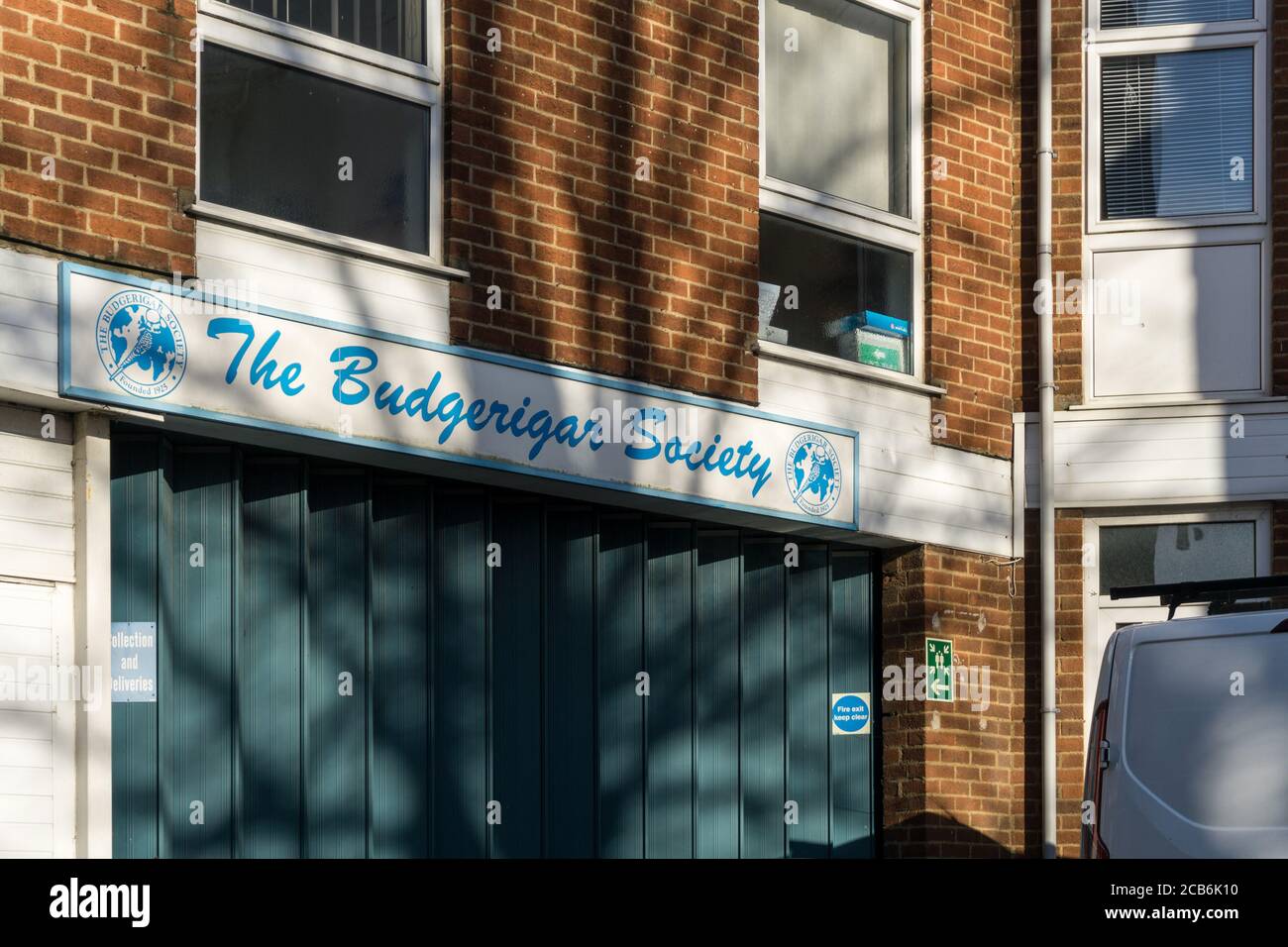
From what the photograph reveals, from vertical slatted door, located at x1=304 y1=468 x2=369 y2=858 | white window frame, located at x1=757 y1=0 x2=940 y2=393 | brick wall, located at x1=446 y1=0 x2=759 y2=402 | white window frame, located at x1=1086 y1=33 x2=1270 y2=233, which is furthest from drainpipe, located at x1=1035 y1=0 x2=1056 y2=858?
vertical slatted door, located at x1=304 y1=468 x2=369 y2=858

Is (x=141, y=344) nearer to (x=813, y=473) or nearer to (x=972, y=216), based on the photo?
(x=813, y=473)

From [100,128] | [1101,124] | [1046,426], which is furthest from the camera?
[1101,124]

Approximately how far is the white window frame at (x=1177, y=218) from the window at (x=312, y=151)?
16.9 ft

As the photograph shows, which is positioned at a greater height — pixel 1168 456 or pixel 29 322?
pixel 29 322

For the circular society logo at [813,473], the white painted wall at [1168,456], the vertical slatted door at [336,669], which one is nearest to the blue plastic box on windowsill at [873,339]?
the circular society logo at [813,473]

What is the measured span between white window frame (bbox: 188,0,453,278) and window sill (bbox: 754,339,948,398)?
2325 millimetres

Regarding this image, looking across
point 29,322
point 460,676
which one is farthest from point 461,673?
point 29,322

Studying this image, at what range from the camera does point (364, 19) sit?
32.0 ft

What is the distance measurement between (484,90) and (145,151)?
212 centimetres

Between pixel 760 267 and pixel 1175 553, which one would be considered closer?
pixel 760 267

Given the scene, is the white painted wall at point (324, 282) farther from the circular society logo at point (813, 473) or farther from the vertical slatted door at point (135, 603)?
the circular society logo at point (813, 473)

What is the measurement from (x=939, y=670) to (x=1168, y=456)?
2.14 m

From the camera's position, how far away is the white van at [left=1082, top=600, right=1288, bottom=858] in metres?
7.36

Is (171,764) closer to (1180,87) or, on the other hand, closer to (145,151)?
(145,151)
